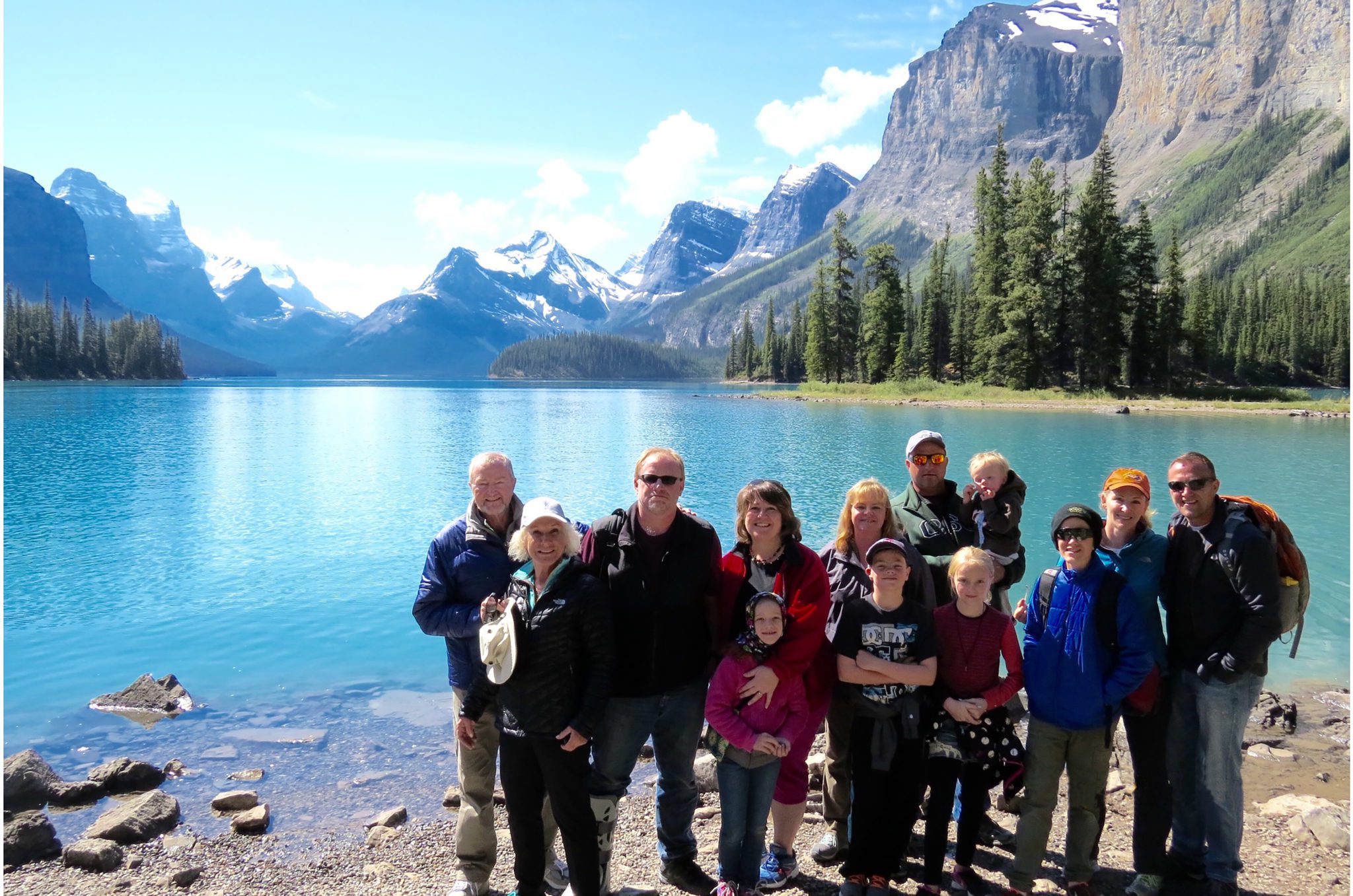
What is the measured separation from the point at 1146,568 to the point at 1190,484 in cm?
56

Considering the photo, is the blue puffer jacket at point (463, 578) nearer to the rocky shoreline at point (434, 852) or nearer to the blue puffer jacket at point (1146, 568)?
the rocky shoreline at point (434, 852)

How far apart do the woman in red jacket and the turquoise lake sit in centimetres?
398

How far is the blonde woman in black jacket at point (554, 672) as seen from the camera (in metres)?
4.47

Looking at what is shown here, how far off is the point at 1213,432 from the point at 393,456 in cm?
4157

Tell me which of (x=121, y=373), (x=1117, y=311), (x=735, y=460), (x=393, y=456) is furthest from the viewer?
(x=121, y=373)

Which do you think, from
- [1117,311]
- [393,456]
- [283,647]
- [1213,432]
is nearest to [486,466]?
[283,647]

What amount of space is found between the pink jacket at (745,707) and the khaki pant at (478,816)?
1378 mm

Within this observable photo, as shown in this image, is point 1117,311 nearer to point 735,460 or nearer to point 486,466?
point 735,460

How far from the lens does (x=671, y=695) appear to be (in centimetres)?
496

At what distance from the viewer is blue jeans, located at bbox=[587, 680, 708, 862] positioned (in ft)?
16.1

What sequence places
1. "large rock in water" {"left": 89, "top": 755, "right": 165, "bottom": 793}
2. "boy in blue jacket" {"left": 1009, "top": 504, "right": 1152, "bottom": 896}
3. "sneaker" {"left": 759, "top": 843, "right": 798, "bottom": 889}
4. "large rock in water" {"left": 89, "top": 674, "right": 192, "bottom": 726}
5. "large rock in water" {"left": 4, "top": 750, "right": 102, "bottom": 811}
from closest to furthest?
"boy in blue jacket" {"left": 1009, "top": 504, "right": 1152, "bottom": 896} < "sneaker" {"left": 759, "top": 843, "right": 798, "bottom": 889} < "large rock in water" {"left": 4, "top": 750, "right": 102, "bottom": 811} < "large rock in water" {"left": 89, "top": 755, "right": 165, "bottom": 793} < "large rock in water" {"left": 89, "top": 674, "right": 192, "bottom": 726}

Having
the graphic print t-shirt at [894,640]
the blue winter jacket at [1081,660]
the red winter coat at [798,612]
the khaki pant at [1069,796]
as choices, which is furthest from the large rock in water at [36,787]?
the blue winter jacket at [1081,660]

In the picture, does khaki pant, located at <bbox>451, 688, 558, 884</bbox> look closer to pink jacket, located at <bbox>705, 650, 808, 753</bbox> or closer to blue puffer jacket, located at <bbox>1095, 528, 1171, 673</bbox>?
pink jacket, located at <bbox>705, 650, 808, 753</bbox>

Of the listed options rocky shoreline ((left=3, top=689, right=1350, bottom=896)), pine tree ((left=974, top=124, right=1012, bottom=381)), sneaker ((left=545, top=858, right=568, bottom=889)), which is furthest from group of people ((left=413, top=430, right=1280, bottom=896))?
pine tree ((left=974, top=124, right=1012, bottom=381))
